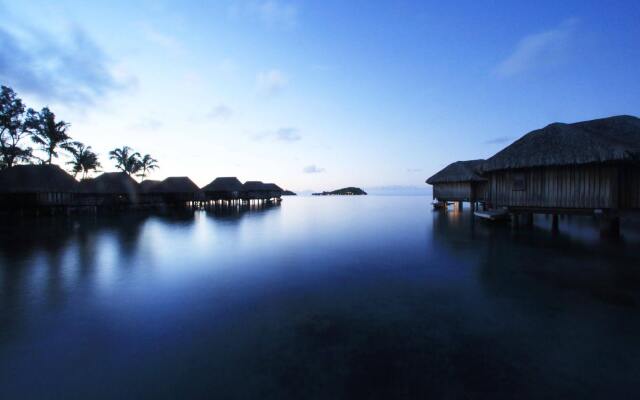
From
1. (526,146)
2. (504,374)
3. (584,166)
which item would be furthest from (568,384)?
(526,146)

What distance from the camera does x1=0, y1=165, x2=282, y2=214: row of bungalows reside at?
24781 mm

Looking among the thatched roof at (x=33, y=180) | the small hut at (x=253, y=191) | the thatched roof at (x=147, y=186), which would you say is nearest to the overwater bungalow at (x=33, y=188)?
the thatched roof at (x=33, y=180)

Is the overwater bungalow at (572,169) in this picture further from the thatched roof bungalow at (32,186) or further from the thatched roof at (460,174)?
the thatched roof bungalow at (32,186)

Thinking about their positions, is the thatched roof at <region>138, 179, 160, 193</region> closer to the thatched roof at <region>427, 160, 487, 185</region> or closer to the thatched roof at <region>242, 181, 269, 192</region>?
the thatched roof at <region>242, 181, 269, 192</region>

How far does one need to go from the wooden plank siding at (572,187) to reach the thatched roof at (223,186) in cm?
4048

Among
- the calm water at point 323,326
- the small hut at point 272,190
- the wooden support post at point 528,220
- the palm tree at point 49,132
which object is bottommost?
the calm water at point 323,326

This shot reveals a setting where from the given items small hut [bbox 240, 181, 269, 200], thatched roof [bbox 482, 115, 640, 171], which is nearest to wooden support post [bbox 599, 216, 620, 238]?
thatched roof [bbox 482, 115, 640, 171]

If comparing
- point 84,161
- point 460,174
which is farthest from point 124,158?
point 460,174

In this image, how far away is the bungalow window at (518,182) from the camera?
14492 mm

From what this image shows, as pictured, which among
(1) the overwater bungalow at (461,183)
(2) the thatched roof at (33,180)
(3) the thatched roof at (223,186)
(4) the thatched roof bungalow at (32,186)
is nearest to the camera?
(2) the thatched roof at (33,180)

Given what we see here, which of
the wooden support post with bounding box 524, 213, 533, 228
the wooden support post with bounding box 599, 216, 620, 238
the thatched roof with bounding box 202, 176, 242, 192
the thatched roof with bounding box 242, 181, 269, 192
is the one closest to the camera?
the wooden support post with bounding box 599, 216, 620, 238

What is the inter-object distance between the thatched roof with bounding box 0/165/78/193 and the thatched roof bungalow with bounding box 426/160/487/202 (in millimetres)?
38133

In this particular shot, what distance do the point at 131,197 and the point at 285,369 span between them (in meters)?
42.3

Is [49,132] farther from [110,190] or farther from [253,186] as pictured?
[253,186]
